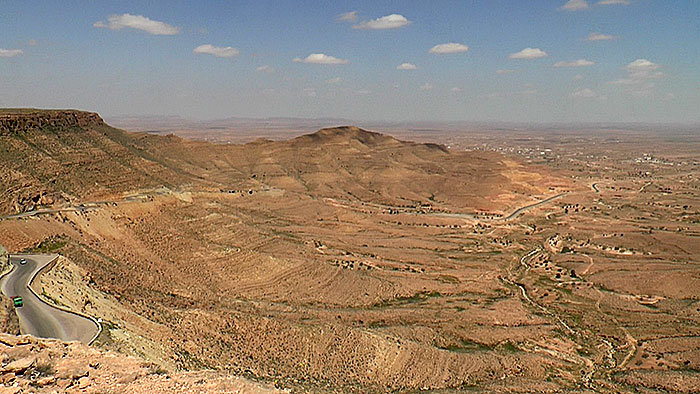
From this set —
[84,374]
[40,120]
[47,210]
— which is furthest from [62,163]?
[84,374]

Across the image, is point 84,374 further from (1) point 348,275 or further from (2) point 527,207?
(2) point 527,207

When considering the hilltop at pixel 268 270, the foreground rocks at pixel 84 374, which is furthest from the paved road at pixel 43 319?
the foreground rocks at pixel 84 374

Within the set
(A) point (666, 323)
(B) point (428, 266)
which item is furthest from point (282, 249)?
(A) point (666, 323)

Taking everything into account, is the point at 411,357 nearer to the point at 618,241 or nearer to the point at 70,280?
the point at 70,280

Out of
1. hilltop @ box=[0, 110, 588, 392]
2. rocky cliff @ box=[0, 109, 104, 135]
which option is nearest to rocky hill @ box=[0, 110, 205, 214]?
rocky cliff @ box=[0, 109, 104, 135]

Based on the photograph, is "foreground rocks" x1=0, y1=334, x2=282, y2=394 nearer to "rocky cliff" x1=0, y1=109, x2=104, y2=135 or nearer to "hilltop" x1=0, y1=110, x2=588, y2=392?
"hilltop" x1=0, y1=110, x2=588, y2=392

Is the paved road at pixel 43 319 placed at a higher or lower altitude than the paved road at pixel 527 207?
higher

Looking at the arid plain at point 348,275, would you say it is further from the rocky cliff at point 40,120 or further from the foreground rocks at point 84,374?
the foreground rocks at point 84,374
